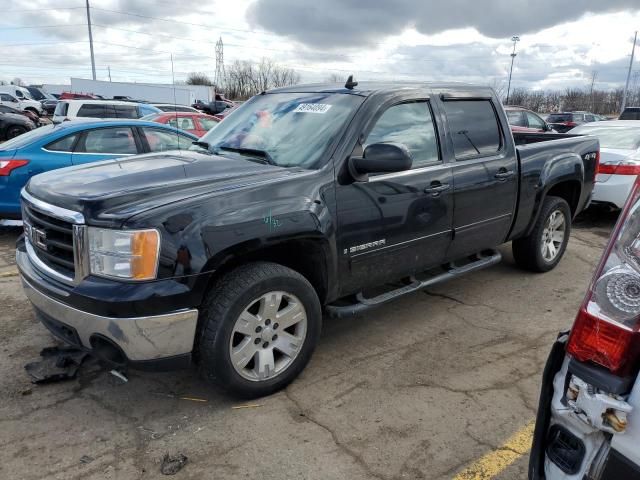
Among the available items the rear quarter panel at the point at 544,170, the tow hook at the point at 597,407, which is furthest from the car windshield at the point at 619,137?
the tow hook at the point at 597,407

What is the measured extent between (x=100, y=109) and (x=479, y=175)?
12.5 m

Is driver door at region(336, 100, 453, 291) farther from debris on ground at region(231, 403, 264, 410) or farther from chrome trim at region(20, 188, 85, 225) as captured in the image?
chrome trim at region(20, 188, 85, 225)

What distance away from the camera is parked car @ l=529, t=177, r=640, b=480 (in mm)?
1529

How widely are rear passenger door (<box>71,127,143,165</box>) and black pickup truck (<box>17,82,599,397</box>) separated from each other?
3511mm

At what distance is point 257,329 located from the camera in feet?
10.2

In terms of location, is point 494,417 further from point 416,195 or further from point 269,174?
point 269,174

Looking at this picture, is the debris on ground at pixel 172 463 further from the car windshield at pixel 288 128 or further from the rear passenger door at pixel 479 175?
the rear passenger door at pixel 479 175

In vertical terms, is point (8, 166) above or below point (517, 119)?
below

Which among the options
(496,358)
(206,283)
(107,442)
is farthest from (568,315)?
(107,442)

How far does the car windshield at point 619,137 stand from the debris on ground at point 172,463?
802 centimetres

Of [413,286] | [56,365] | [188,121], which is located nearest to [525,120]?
[188,121]

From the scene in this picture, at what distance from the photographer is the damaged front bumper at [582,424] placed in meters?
1.52

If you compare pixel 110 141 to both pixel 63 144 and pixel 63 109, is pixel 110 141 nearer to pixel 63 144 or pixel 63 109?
pixel 63 144

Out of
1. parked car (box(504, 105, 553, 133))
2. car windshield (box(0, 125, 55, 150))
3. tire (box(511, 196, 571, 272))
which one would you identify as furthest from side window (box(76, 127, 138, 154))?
parked car (box(504, 105, 553, 133))
